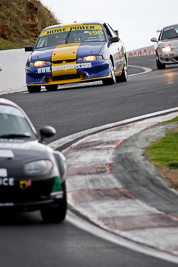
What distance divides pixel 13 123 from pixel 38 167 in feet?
3.33

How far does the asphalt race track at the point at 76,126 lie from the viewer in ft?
18.3

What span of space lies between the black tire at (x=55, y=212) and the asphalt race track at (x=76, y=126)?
0.07 meters

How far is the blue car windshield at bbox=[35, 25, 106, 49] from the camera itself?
19859 mm

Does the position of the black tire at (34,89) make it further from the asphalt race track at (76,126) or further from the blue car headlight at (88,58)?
the blue car headlight at (88,58)

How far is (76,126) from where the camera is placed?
12.9m

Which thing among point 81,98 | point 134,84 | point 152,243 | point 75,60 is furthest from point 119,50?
point 152,243

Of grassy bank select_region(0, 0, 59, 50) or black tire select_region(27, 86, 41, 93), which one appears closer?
black tire select_region(27, 86, 41, 93)

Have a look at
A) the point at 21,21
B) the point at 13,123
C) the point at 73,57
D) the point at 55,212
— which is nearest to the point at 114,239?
the point at 55,212

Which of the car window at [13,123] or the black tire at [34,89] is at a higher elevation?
the car window at [13,123]

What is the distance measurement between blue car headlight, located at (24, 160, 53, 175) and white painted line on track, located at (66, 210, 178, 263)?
533 mm

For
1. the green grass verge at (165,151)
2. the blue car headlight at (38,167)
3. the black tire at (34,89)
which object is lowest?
the black tire at (34,89)

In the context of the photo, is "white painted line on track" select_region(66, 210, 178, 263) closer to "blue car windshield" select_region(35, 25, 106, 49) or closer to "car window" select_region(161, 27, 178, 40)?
"blue car windshield" select_region(35, 25, 106, 49)

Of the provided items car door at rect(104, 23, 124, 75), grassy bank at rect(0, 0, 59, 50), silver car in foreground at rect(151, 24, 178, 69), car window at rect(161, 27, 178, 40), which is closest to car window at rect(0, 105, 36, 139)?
car door at rect(104, 23, 124, 75)

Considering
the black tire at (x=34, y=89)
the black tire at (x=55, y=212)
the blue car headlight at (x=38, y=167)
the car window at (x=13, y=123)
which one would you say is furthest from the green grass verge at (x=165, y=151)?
the black tire at (x=34, y=89)
